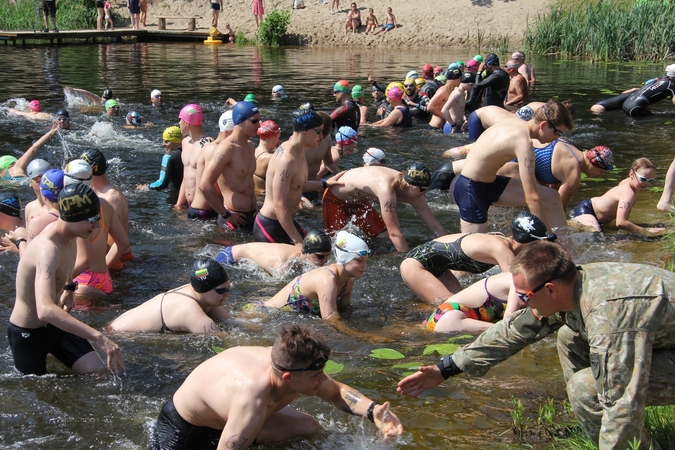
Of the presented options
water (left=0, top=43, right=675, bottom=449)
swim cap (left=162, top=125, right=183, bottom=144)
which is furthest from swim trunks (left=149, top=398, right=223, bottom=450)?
swim cap (left=162, top=125, right=183, bottom=144)

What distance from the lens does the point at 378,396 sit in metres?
5.07

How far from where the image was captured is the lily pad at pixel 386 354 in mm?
5633

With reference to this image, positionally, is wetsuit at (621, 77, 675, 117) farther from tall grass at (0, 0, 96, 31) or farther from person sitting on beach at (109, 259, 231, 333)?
tall grass at (0, 0, 96, 31)

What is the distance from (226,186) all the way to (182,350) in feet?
11.4

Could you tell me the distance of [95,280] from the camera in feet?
23.4

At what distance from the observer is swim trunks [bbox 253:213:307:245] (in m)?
8.50

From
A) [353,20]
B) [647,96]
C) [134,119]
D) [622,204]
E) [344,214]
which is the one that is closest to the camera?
[344,214]

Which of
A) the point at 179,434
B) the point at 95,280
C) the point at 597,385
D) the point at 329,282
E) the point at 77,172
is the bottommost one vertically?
the point at 179,434

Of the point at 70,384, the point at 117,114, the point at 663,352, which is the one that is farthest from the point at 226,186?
the point at 117,114

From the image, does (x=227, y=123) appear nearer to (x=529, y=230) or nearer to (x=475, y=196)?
(x=475, y=196)

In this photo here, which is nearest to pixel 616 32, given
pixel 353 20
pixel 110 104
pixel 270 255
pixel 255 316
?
pixel 353 20

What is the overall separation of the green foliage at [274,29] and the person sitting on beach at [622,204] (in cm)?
2919

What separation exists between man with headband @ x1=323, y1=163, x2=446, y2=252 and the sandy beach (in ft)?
82.7

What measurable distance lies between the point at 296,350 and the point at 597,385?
144 centimetres
